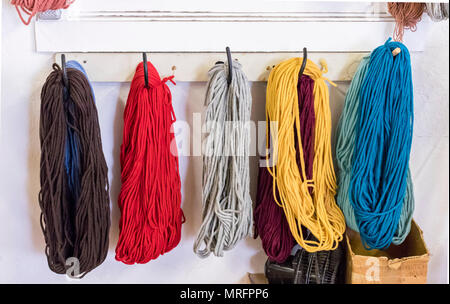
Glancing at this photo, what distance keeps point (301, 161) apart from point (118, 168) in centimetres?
49

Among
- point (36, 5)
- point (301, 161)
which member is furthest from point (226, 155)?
point (36, 5)

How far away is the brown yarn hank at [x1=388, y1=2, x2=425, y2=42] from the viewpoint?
32.0 inches

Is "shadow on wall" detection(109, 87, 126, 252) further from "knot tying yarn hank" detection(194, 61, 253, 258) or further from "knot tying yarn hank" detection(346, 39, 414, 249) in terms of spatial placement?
"knot tying yarn hank" detection(346, 39, 414, 249)

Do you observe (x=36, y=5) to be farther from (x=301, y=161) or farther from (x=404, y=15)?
(x=404, y=15)

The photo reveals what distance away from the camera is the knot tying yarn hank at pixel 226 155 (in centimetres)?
77

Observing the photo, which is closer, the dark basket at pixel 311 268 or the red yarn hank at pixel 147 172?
the red yarn hank at pixel 147 172

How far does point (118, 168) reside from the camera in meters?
0.89

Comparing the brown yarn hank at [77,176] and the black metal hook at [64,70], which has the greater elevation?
the black metal hook at [64,70]

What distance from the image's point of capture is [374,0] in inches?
32.0

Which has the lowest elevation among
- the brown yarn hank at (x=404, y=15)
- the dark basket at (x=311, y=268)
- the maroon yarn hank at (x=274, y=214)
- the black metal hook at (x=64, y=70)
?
the dark basket at (x=311, y=268)

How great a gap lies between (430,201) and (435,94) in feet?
Answer: 0.99

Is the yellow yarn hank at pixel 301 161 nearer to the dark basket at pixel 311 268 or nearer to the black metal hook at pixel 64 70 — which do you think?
the dark basket at pixel 311 268

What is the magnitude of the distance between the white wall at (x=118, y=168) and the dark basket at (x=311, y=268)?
0.07 m

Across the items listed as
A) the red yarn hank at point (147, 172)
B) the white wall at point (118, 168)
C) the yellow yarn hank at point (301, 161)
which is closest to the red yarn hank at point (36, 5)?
the white wall at point (118, 168)
